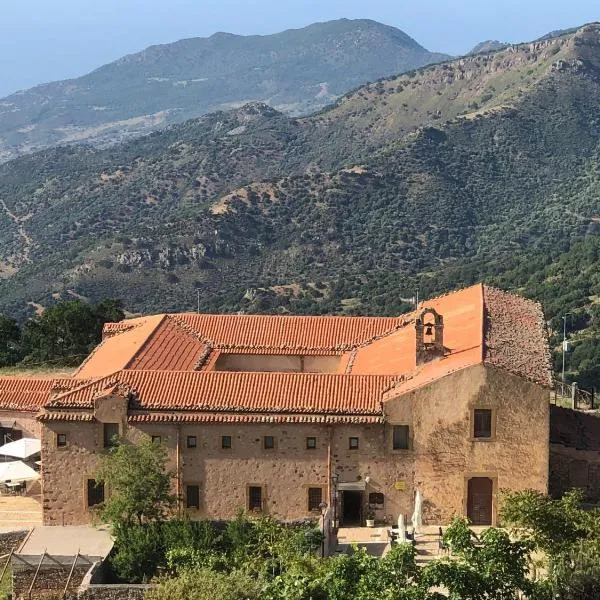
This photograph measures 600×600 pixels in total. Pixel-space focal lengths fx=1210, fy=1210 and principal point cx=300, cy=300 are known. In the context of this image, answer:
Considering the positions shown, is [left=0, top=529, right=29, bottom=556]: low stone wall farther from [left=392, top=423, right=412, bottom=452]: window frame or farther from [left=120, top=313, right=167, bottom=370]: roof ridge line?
[left=392, top=423, right=412, bottom=452]: window frame

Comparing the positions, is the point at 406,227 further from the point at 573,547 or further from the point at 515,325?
the point at 573,547

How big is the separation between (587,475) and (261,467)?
10735 millimetres

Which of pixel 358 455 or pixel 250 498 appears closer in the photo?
pixel 358 455

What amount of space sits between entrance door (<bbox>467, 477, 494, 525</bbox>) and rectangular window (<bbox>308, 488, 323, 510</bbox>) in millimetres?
4632

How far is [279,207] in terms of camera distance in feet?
514

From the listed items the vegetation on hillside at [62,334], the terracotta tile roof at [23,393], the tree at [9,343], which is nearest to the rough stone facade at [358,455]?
the terracotta tile roof at [23,393]

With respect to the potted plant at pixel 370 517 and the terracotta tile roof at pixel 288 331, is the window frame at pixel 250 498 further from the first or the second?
the terracotta tile roof at pixel 288 331

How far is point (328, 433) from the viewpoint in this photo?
3759cm

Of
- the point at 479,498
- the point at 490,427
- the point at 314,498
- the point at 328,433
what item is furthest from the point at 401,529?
the point at 490,427

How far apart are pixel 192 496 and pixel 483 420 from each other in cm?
946

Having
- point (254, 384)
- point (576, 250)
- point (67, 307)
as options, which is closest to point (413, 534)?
point (254, 384)

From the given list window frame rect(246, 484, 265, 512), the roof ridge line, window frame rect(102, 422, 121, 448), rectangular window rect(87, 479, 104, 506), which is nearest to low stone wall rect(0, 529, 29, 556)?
rectangular window rect(87, 479, 104, 506)

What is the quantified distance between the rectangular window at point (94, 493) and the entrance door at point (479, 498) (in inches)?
459

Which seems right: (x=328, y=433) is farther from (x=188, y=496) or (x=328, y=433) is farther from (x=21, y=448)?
(x=21, y=448)
